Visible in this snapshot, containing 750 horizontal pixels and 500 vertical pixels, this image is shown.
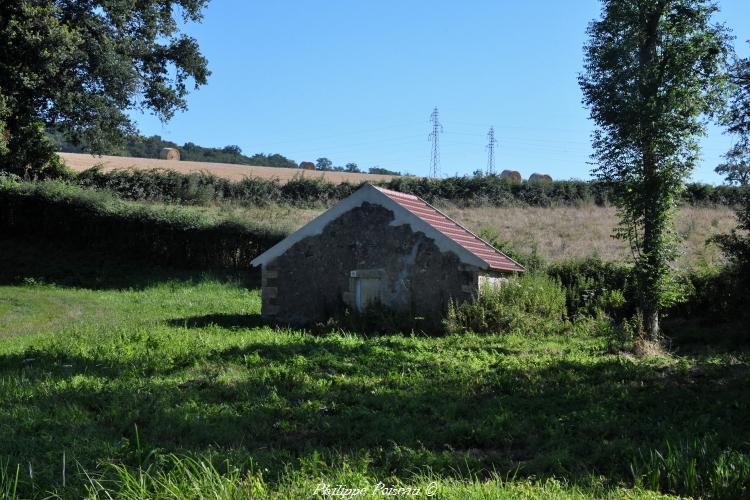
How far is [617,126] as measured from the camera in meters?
15.8

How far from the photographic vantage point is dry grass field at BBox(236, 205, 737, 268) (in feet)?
83.0

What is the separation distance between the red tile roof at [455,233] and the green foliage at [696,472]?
387 inches

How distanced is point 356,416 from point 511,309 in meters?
8.38

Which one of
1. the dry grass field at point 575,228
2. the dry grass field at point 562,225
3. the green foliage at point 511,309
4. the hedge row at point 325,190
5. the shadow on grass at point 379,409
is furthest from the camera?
the hedge row at point 325,190

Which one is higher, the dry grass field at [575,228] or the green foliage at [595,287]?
the dry grass field at [575,228]

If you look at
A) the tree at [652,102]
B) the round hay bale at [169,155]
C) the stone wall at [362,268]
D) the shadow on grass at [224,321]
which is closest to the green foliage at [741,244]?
the tree at [652,102]

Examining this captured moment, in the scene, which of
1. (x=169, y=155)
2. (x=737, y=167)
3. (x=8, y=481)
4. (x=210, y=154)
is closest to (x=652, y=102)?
(x=737, y=167)

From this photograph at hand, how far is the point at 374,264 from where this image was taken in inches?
667

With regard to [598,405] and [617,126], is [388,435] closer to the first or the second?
[598,405]

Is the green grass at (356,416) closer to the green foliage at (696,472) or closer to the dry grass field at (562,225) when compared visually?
the green foliage at (696,472)

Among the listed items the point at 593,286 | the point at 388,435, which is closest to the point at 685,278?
the point at 593,286

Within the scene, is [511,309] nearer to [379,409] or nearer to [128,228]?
[379,409]

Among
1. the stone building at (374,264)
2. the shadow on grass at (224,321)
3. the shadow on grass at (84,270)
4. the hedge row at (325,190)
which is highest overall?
the hedge row at (325,190)

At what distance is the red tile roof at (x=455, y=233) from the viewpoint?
54.0 ft
